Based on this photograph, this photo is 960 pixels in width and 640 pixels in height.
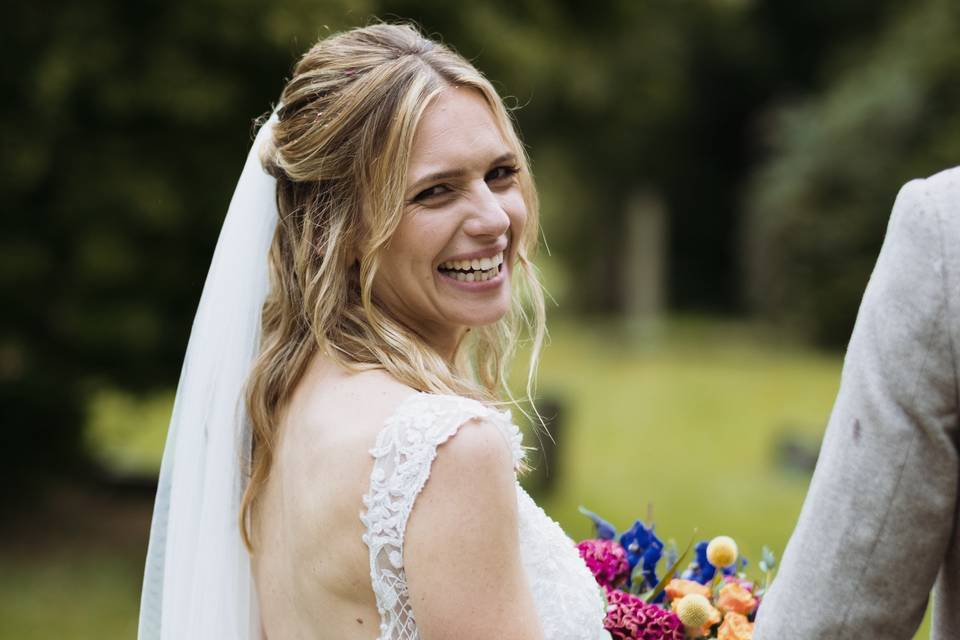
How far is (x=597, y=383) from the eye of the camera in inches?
730

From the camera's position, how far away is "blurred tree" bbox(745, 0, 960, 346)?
18.5 meters

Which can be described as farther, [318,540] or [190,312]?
[190,312]

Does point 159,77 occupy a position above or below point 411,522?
above

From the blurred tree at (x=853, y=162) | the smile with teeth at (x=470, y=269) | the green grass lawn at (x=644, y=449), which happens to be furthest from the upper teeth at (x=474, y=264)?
the blurred tree at (x=853, y=162)

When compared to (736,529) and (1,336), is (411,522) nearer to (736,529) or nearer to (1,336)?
(1,336)

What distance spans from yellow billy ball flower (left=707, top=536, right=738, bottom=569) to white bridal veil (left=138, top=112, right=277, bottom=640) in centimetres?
106

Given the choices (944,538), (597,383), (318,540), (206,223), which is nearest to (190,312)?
(206,223)

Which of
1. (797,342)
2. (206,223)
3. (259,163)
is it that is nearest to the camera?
(259,163)

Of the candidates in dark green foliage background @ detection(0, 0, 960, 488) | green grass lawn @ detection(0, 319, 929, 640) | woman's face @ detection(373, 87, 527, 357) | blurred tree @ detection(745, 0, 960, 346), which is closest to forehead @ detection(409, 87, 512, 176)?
woman's face @ detection(373, 87, 527, 357)

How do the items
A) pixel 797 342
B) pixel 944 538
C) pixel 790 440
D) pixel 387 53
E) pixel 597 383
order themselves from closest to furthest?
pixel 944 538 → pixel 387 53 → pixel 790 440 → pixel 597 383 → pixel 797 342

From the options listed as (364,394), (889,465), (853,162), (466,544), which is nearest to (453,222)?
(364,394)

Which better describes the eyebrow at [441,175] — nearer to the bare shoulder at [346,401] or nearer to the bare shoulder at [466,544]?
the bare shoulder at [346,401]

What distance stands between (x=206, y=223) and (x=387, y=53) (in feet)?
16.6

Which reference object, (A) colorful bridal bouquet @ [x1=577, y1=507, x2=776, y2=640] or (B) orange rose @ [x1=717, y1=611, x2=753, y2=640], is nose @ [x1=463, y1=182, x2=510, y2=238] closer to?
(A) colorful bridal bouquet @ [x1=577, y1=507, x2=776, y2=640]
